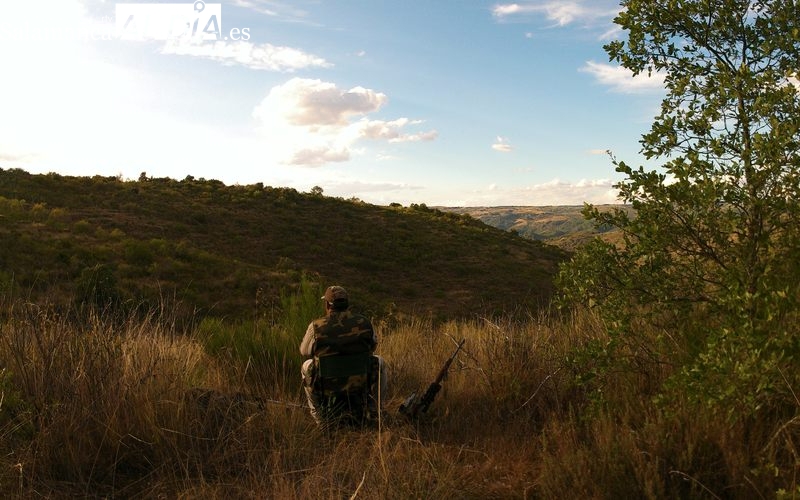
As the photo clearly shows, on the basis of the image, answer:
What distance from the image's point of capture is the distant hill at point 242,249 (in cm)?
1962

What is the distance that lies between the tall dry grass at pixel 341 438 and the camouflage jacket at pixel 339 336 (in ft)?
1.90

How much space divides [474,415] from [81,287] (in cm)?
1591

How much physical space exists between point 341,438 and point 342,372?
2.15 feet

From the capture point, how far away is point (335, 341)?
5023mm

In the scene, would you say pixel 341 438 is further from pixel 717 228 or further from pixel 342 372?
pixel 717 228

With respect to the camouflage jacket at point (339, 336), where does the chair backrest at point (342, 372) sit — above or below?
below

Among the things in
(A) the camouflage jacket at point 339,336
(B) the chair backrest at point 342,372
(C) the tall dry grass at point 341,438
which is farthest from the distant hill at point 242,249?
(C) the tall dry grass at point 341,438

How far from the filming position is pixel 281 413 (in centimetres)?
456

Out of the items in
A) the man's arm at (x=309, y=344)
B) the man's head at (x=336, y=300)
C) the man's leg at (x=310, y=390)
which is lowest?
the man's leg at (x=310, y=390)

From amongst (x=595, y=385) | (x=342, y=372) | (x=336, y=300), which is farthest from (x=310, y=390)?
(x=595, y=385)

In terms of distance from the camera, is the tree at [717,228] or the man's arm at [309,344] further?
the man's arm at [309,344]

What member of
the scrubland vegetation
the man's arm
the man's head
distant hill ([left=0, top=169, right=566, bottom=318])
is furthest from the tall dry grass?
distant hill ([left=0, top=169, right=566, bottom=318])

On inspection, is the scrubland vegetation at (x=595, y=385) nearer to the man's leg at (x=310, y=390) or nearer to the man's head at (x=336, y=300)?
the man's leg at (x=310, y=390)

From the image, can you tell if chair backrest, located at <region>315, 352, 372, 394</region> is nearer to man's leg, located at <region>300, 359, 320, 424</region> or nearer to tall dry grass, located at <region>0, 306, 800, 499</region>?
man's leg, located at <region>300, 359, 320, 424</region>
